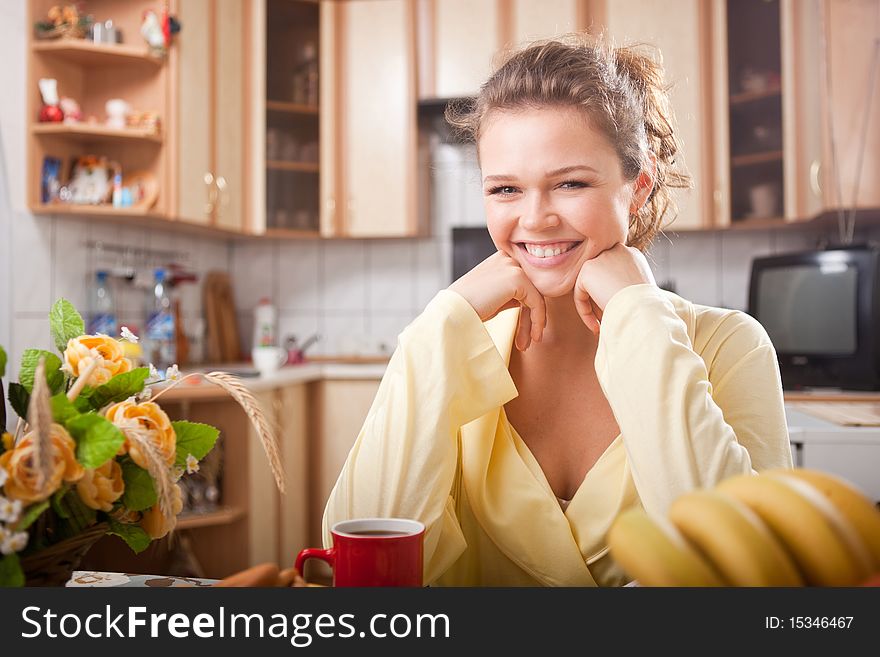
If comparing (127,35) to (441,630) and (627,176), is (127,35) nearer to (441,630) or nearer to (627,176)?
(627,176)

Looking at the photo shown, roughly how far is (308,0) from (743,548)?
3.51 metres

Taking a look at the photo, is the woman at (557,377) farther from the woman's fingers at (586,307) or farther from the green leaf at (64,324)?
the green leaf at (64,324)

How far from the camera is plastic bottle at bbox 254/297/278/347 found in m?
3.72

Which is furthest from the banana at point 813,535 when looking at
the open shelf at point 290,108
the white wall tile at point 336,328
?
the white wall tile at point 336,328

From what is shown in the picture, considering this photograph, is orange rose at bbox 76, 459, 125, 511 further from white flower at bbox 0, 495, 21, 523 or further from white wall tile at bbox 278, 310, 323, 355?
white wall tile at bbox 278, 310, 323, 355

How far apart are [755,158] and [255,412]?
2.99 metres

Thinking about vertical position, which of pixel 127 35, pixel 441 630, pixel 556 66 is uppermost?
pixel 127 35

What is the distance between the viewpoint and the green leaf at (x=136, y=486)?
0.61 meters

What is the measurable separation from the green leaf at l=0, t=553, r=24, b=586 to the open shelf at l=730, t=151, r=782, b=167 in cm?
317

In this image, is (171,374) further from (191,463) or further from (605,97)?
(605,97)

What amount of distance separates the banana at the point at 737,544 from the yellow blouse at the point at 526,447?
357mm

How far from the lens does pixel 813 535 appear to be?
46 centimetres

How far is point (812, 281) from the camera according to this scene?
8.63ft

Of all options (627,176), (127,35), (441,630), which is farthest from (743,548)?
(127,35)
